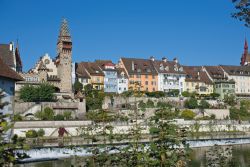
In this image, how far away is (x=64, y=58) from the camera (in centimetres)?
6856

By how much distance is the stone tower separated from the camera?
67188mm

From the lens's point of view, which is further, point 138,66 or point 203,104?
point 138,66

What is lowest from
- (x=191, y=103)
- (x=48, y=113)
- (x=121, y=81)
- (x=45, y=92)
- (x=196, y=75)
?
(x=48, y=113)

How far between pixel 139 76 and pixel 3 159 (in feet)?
250

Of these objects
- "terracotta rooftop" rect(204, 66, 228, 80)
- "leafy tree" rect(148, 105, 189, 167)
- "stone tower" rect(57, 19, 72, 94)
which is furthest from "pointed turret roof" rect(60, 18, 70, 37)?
"leafy tree" rect(148, 105, 189, 167)

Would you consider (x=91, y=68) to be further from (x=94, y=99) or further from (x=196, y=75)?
(x=196, y=75)

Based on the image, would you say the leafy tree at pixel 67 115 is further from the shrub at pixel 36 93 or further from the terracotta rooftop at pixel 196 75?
the terracotta rooftop at pixel 196 75

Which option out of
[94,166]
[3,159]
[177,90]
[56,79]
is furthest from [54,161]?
[177,90]

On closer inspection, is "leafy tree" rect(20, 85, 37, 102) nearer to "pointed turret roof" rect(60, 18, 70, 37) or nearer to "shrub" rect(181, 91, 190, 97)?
"pointed turret roof" rect(60, 18, 70, 37)

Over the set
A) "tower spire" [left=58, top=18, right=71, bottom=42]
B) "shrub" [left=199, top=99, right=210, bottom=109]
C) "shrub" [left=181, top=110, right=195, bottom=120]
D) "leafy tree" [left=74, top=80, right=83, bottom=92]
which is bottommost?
"shrub" [left=181, top=110, right=195, bottom=120]

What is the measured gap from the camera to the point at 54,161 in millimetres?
30453

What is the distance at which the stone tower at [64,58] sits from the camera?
220 feet

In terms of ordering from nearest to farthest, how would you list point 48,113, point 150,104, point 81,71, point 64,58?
1. point 48,113
2. point 150,104
3. point 64,58
4. point 81,71

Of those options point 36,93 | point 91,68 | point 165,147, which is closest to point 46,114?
point 36,93
